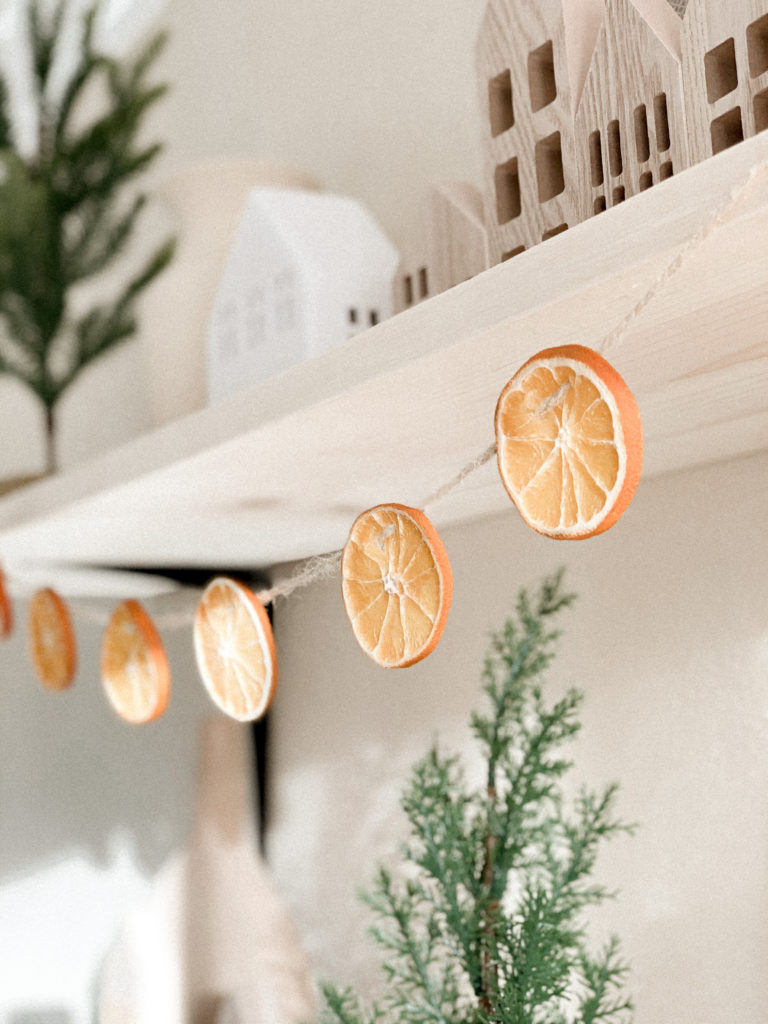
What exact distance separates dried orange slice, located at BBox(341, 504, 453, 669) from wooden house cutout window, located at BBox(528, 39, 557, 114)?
0.23 metres

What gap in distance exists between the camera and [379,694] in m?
0.92

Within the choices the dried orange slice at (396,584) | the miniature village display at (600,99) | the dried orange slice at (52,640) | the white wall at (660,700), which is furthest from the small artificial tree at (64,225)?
the dried orange slice at (396,584)

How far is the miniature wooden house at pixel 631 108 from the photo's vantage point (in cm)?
48

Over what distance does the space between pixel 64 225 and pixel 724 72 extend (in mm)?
766

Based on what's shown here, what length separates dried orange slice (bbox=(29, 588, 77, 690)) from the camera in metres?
0.83

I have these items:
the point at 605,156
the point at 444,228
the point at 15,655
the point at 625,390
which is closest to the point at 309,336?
the point at 444,228

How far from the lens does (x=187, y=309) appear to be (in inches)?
36.0

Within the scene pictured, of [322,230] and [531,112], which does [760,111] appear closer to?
[531,112]

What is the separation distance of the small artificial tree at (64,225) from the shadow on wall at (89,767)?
24cm

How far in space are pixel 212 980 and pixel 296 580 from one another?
549 mm

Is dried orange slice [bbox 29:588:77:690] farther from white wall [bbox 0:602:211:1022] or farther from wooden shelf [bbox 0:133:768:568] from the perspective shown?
white wall [bbox 0:602:211:1022]

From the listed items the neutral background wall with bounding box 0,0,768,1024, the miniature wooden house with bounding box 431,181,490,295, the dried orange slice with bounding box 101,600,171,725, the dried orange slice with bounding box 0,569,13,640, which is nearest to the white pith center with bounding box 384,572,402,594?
the neutral background wall with bounding box 0,0,768,1024

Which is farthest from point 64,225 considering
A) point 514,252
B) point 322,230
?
point 514,252

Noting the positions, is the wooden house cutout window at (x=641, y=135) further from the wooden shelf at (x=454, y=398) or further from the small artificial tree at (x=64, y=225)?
the small artificial tree at (x=64, y=225)
